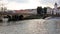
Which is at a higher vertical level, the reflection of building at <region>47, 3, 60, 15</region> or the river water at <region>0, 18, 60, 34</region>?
the reflection of building at <region>47, 3, 60, 15</region>

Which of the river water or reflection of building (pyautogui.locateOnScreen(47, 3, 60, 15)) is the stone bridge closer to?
the river water

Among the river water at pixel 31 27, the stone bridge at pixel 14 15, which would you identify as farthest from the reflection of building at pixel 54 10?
the stone bridge at pixel 14 15

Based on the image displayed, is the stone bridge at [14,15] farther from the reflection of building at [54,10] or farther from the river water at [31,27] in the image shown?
the reflection of building at [54,10]

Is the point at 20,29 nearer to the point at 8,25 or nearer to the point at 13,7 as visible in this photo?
the point at 8,25

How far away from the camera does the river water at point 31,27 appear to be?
1.59 metres

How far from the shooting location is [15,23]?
1694 millimetres

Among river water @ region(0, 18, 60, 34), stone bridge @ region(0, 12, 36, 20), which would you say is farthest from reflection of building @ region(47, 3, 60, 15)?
stone bridge @ region(0, 12, 36, 20)

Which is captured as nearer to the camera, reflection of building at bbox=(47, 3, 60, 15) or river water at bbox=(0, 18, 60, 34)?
river water at bbox=(0, 18, 60, 34)

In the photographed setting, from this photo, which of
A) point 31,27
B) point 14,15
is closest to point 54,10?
point 31,27

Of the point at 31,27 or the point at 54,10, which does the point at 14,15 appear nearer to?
the point at 31,27

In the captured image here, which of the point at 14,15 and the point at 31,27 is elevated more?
the point at 14,15

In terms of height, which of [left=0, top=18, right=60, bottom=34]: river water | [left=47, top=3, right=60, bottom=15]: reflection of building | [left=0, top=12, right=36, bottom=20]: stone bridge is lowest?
[left=0, top=18, right=60, bottom=34]: river water

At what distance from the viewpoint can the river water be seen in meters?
1.59

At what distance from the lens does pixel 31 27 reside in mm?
1641
